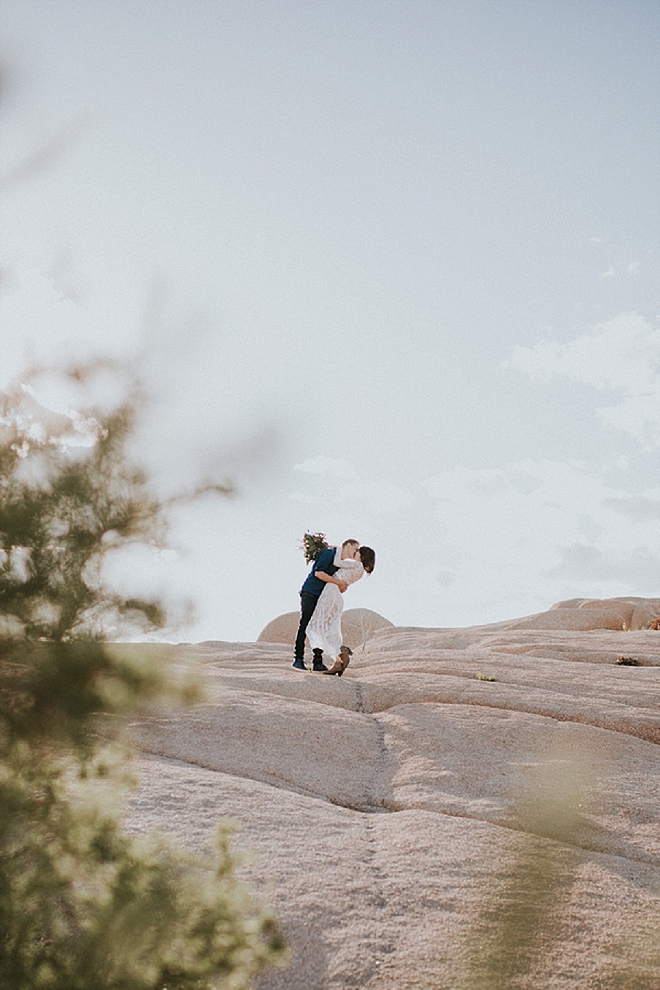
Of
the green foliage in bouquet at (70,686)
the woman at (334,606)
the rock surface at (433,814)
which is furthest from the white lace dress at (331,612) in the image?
the green foliage in bouquet at (70,686)

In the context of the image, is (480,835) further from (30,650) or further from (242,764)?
(30,650)

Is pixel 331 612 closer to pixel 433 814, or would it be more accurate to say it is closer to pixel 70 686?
pixel 433 814

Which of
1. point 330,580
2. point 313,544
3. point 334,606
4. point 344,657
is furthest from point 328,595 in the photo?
point 313,544

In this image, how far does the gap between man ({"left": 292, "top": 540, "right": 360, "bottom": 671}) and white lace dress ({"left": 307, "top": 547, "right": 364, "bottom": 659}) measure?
0.07 m

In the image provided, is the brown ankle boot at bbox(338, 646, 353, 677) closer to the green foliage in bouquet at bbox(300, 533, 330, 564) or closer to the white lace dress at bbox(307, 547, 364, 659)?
the white lace dress at bbox(307, 547, 364, 659)

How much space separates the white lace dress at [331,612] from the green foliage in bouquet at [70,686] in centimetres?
937

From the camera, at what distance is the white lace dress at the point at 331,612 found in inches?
462

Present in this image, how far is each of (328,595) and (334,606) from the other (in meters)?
0.21

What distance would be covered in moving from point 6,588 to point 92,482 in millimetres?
383

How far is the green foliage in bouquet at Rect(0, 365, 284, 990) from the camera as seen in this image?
81.8 inches

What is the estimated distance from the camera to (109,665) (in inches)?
84.7

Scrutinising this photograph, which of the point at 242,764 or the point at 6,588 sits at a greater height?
the point at 6,588

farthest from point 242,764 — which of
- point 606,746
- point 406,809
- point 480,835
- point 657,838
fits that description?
point 606,746

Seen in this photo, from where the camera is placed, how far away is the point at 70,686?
2.14 m
